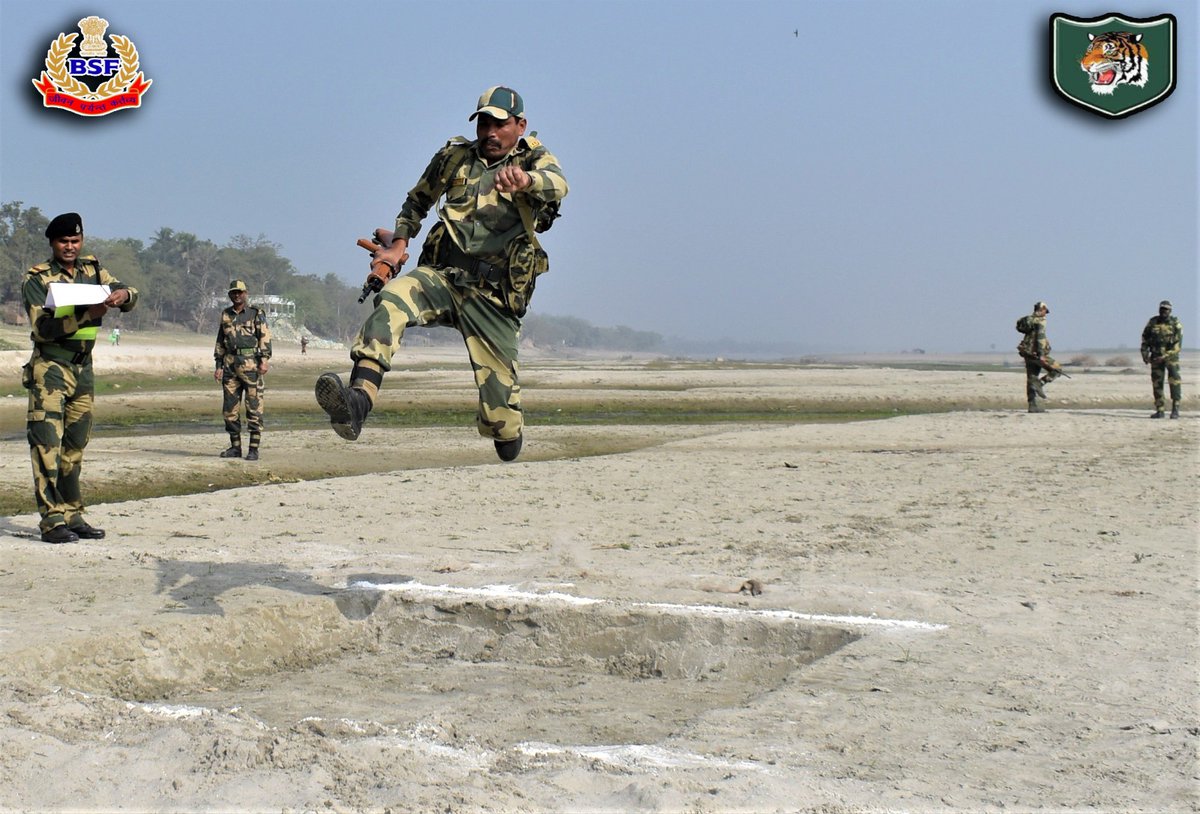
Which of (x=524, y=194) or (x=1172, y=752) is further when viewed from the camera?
(x=524, y=194)

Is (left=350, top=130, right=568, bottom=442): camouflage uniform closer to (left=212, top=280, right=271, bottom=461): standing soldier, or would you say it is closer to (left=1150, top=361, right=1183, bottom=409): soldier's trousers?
(left=212, top=280, right=271, bottom=461): standing soldier

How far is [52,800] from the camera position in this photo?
13.5 feet

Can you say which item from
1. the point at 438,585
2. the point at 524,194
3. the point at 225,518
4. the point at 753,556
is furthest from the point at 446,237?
the point at 225,518

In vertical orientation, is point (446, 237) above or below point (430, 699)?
above

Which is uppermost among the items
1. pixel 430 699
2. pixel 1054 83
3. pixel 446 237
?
pixel 1054 83

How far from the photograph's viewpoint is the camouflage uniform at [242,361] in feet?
52.1

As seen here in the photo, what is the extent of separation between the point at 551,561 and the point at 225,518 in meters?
3.42

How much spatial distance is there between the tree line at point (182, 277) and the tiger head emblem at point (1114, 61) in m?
74.1

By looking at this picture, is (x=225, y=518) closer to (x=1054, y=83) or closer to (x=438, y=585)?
(x=438, y=585)

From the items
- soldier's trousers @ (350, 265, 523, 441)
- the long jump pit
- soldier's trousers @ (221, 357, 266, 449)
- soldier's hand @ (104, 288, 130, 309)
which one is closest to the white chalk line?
the long jump pit

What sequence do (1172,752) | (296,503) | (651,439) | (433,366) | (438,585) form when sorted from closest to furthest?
(1172,752), (438,585), (296,503), (651,439), (433,366)

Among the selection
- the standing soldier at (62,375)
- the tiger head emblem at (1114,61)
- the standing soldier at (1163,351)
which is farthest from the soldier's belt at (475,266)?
the standing soldier at (1163,351)

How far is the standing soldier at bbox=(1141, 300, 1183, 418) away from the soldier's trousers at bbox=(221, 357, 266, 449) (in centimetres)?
1635

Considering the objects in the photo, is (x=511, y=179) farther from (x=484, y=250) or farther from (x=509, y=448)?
(x=509, y=448)
